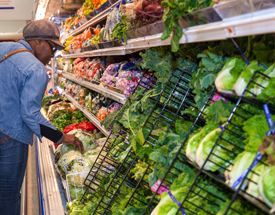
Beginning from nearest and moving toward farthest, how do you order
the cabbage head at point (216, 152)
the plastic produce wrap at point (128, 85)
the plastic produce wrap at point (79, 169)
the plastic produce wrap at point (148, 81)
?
the cabbage head at point (216, 152) → the plastic produce wrap at point (148, 81) → the plastic produce wrap at point (128, 85) → the plastic produce wrap at point (79, 169)

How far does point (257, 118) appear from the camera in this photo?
921mm

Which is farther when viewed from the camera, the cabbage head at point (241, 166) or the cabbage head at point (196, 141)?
the cabbage head at point (196, 141)

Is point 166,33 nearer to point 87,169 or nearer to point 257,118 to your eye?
point 257,118

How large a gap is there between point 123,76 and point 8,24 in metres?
6.21

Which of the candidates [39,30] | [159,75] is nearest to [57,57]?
[39,30]

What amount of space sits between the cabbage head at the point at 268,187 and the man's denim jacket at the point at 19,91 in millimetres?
1998

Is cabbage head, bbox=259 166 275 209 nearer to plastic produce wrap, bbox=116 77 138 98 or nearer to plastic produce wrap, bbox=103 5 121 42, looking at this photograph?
plastic produce wrap, bbox=116 77 138 98

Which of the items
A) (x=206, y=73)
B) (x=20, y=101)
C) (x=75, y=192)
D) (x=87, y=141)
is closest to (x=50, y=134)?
(x=20, y=101)

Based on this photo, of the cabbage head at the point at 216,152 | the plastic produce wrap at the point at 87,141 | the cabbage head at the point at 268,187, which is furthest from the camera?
the plastic produce wrap at the point at 87,141

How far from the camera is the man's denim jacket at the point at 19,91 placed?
7.50 feet

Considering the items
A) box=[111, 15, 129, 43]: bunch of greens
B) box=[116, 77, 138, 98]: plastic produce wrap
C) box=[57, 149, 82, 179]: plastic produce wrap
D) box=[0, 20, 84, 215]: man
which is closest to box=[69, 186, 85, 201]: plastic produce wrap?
box=[57, 149, 82, 179]: plastic produce wrap

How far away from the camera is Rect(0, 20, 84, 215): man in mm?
2299

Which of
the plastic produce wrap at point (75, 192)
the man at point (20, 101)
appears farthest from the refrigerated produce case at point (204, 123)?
the man at point (20, 101)

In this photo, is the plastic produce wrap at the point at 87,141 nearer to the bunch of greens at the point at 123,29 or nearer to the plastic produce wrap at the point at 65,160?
the plastic produce wrap at the point at 65,160
